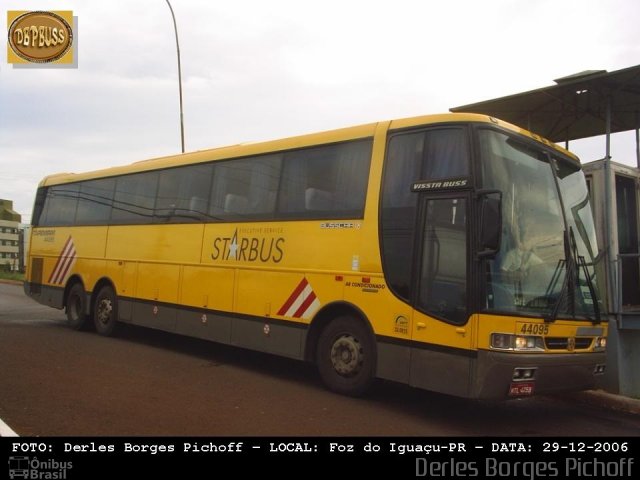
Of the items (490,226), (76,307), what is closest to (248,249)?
(490,226)

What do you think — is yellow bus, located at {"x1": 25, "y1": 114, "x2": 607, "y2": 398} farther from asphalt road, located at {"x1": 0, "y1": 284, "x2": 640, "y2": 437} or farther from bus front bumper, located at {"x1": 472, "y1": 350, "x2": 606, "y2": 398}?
asphalt road, located at {"x1": 0, "y1": 284, "x2": 640, "y2": 437}

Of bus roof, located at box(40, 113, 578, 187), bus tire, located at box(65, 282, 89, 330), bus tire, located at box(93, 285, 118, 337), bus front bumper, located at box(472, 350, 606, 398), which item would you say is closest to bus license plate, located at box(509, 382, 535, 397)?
bus front bumper, located at box(472, 350, 606, 398)

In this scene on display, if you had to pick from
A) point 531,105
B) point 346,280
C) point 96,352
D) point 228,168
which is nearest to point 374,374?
point 346,280

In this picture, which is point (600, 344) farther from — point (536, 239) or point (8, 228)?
point (8, 228)

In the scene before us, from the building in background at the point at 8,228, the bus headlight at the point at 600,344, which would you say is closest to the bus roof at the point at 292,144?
the bus headlight at the point at 600,344

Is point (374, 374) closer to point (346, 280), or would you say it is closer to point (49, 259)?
point (346, 280)

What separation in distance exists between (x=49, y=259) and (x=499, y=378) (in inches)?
454

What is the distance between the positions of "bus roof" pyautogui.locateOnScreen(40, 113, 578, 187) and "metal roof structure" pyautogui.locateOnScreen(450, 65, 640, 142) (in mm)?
2201

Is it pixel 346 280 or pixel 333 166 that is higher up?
pixel 333 166

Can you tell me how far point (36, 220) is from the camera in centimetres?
1448

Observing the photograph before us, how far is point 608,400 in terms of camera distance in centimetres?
745

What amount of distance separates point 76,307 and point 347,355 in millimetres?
7890
